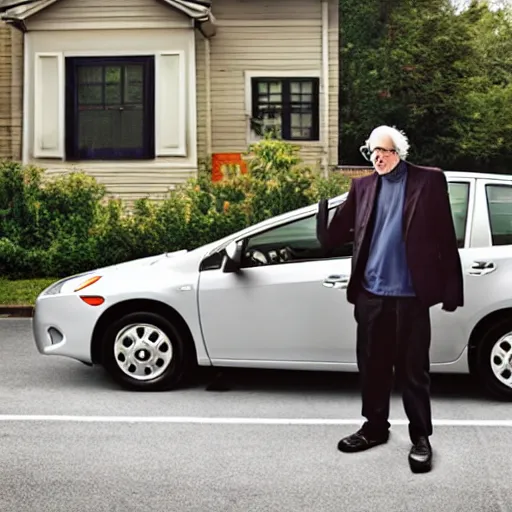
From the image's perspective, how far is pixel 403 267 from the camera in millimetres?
5996

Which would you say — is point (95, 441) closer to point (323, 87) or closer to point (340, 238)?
point (340, 238)

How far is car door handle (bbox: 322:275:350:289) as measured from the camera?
25.8ft

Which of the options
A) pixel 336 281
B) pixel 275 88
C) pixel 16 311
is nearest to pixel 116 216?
pixel 16 311

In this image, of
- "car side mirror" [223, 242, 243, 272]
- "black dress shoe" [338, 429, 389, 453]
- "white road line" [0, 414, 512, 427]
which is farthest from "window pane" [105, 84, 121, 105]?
"black dress shoe" [338, 429, 389, 453]

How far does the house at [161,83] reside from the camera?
21859mm

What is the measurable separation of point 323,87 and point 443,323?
16.0 metres

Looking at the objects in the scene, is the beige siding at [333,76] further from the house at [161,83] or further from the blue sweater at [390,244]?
the blue sweater at [390,244]

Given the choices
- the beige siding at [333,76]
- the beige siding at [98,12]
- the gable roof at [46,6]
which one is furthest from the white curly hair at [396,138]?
the beige siding at [333,76]

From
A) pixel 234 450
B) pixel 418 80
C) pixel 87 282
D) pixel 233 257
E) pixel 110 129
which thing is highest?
pixel 418 80

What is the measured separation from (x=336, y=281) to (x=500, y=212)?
1307 millimetres

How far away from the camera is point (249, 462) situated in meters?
6.30

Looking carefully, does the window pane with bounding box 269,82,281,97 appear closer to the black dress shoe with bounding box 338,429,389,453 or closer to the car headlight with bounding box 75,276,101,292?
the car headlight with bounding box 75,276,101,292

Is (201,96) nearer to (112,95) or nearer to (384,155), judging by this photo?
(112,95)

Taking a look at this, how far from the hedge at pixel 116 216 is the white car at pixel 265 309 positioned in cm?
868
